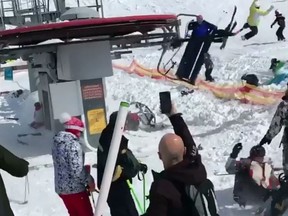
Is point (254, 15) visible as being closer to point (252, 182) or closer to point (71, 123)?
point (252, 182)

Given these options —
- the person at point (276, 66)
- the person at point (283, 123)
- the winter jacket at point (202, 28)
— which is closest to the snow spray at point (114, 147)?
the person at point (283, 123)

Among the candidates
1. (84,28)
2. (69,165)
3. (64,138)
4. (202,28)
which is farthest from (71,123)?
(202,28)

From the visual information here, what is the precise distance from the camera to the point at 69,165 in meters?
6.06

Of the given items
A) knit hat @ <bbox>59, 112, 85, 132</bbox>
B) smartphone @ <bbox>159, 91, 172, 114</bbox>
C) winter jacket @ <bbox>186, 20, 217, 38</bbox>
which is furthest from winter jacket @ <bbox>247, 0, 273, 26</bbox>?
smartphone @ <bbox>159, 91, 172, 114</bbox>

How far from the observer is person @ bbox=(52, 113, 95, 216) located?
19.7ft

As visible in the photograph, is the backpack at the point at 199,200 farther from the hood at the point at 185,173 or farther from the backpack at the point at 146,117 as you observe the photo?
the backpack at the point at 146,117

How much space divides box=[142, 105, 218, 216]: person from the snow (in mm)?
3942

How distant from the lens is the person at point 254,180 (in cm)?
757

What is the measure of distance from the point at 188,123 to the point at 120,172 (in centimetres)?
778

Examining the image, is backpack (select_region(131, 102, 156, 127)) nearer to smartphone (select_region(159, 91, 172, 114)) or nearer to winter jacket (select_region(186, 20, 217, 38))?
winter jacket (select_region(186, 20, 217, 38))

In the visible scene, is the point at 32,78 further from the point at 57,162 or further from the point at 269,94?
the point at 57,162

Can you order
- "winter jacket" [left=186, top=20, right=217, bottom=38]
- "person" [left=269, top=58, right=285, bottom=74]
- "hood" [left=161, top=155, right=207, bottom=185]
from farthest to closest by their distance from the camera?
"person" [left=269, top=58, right=285, bottom=74]
"winter jacket" [left=186, top=20, right=217, bottom=38]
"hood" [left=161, top=155, right=207, bottom=185]

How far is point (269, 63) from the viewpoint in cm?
1988

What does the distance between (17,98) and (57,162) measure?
14.1 meters
